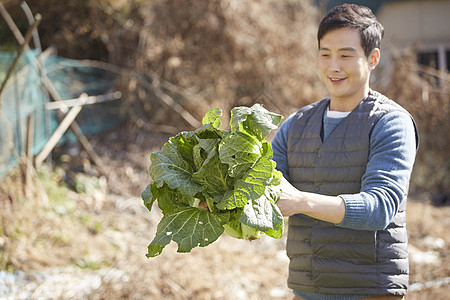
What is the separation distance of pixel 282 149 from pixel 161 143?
6193mm

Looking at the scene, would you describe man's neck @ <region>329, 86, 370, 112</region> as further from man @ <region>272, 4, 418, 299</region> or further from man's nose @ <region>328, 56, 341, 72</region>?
man's nose @ <region>328, 56, 341, 72</region>

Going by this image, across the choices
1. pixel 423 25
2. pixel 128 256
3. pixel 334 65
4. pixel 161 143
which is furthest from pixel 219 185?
pixel 423 25

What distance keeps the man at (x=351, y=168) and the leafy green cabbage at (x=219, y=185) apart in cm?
19

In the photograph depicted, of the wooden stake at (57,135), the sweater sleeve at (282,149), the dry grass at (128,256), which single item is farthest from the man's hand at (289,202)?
the wooden stake at (57,135)

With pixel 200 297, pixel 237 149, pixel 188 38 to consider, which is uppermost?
pixel 188 38

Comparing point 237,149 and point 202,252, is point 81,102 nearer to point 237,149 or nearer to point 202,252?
point 202,252

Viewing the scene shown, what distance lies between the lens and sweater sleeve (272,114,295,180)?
2520 millimetres

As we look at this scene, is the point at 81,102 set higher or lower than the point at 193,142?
higher

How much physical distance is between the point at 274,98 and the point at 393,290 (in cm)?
772

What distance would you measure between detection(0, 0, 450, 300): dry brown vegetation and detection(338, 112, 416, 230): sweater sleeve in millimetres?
2806

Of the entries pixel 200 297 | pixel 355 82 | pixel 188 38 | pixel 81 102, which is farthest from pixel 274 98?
pixel 355 82

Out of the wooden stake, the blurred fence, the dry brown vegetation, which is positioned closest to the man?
the dry brown vegetation

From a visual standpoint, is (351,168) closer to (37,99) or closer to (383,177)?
(383,177)

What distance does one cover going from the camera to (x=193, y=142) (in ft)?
7.19
